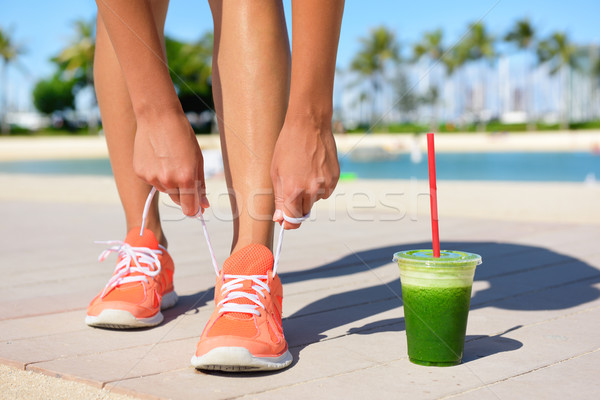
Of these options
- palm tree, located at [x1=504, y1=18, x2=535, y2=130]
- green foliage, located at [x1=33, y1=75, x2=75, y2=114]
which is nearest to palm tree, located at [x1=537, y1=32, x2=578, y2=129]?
palm tree, located at [x1=504, y1=18, x2=535, y2=130]

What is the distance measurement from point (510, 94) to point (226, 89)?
102 m

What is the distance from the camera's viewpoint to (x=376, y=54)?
6512 centimetres

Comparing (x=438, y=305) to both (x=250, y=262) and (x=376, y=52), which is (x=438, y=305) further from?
(x=376, y=52)

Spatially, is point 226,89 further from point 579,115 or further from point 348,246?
point 579,115

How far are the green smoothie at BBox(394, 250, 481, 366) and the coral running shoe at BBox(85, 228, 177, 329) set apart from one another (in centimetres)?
78

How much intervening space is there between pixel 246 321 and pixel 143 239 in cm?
59

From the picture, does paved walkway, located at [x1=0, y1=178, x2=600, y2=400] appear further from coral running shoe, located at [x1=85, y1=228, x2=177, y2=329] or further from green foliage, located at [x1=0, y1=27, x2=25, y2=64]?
green foliage, located at [x1=0, y1=27, x2=25, y2=64]

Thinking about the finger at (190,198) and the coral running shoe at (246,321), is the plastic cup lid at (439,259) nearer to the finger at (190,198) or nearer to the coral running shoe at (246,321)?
the coral running shoe at (246,321)

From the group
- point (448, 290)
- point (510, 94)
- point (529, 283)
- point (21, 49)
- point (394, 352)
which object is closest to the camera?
point (448, 290)

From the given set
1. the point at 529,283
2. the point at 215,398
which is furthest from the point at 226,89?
the point at 529,283

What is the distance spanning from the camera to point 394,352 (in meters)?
1.61

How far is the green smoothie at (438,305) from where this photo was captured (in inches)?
58.1

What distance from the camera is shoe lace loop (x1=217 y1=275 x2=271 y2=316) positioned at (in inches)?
61.6

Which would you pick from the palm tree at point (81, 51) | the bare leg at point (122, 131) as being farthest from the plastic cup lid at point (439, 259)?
the palm tree at point (81, 51)
